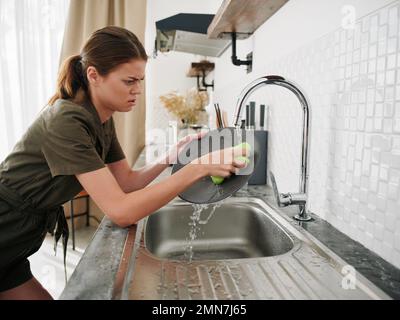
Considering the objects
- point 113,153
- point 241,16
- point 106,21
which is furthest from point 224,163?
point 106,21

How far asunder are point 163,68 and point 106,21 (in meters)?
1.31

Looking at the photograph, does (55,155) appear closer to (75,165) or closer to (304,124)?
(75,165)

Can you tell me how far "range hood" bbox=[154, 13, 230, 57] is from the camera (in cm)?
192

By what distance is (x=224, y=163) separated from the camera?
2.48ft

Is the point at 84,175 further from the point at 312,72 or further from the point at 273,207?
the point at 312,72

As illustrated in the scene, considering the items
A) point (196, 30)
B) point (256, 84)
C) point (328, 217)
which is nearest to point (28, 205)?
point (256, 84)

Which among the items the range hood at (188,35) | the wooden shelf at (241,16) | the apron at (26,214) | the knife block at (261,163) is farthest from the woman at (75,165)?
the range hood at (188,35)

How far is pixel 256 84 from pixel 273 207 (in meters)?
0.40

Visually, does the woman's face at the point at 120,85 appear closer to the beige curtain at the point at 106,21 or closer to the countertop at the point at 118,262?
the countertop at the point at 118,262

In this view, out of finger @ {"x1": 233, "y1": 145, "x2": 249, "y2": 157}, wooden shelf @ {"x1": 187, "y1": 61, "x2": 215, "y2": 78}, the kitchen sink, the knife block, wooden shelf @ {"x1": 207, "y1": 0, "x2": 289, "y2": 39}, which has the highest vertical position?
wooden shelf @ {"x1": 187, "y1": 61, "x2": 215, "y2": 78}

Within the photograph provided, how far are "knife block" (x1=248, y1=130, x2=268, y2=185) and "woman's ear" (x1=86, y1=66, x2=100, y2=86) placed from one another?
27.3 inches

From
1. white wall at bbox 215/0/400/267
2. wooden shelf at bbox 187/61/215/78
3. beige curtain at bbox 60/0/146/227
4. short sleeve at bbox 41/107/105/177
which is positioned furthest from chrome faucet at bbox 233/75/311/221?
wooden shelf at bbox 187/61/215/78

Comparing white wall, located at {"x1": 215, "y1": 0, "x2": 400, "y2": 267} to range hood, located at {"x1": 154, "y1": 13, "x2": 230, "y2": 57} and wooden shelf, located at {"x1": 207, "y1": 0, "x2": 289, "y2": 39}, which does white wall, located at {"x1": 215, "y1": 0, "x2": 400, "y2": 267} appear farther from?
range hood, located at {"x1": 154, "y1": 13, "x2": 230, "y2": 57}

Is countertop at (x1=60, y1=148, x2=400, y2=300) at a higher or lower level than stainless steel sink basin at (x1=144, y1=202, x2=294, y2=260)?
higher
